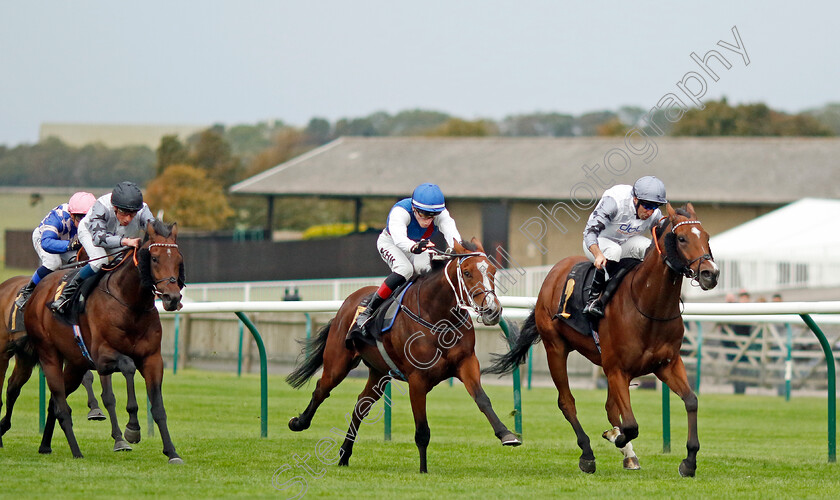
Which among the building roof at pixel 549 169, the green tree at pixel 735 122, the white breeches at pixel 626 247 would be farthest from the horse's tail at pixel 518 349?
the green tree at pixel 735 122

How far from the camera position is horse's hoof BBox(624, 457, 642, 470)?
759 centimetres

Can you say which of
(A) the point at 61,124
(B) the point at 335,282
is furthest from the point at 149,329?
(A) the point at 61,124

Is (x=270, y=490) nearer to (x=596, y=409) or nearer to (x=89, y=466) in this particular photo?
(x=89, y=466)

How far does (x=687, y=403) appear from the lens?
7016 millimetres

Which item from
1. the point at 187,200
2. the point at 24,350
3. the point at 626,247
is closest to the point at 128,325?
the point at 24,350

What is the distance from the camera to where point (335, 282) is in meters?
22.8

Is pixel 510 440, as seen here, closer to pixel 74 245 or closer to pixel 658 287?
pixel 658 287

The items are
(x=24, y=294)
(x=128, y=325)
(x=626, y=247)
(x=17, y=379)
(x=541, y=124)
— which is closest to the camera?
(x=128, y=325)

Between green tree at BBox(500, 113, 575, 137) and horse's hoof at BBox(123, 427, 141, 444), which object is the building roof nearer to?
horse's hoof at BBox(123, 427, 141, 444)

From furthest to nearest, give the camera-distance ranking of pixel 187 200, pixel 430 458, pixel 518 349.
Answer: pixel 187 200 → pixel 518 349 → pixel 430 458

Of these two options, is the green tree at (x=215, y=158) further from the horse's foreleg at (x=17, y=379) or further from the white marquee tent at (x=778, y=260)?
the horse's foreleg at (x=17, y=379)

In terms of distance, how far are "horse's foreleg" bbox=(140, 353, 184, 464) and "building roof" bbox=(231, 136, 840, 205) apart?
23.0 metres

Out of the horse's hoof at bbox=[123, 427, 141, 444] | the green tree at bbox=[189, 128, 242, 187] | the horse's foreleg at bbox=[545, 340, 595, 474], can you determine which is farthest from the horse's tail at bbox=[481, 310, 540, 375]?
the green tree at bbox=[189, 128, 242, 187]

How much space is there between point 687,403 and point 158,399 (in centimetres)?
347
